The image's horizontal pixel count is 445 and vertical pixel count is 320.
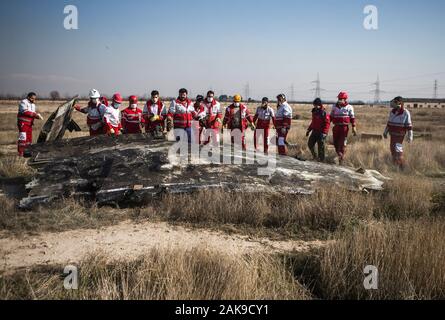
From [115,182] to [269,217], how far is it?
2.75 m

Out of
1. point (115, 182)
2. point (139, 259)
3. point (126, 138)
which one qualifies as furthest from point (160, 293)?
point (126, 138)

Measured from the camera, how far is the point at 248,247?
192 inches

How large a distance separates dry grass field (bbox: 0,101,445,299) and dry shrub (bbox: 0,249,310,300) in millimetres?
12

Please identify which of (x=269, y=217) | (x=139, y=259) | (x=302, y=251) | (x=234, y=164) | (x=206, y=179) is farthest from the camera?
(x=234, y=164)

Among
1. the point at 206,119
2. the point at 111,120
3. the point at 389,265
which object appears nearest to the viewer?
the point at 389,265

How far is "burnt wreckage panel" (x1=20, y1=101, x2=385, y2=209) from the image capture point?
607 cm

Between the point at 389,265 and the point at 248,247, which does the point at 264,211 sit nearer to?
the point at 248,247

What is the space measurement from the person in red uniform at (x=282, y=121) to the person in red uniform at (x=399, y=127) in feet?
10.00

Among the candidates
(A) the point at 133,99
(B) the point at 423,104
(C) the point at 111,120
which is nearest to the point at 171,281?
(C) the point at 111,120

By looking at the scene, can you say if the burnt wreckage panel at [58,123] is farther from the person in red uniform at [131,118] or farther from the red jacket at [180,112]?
the red jacket at [180,112]

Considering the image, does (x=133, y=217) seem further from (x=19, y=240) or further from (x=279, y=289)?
(x=279, y=289)

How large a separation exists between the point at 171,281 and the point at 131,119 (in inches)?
299

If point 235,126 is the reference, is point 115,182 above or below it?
below
